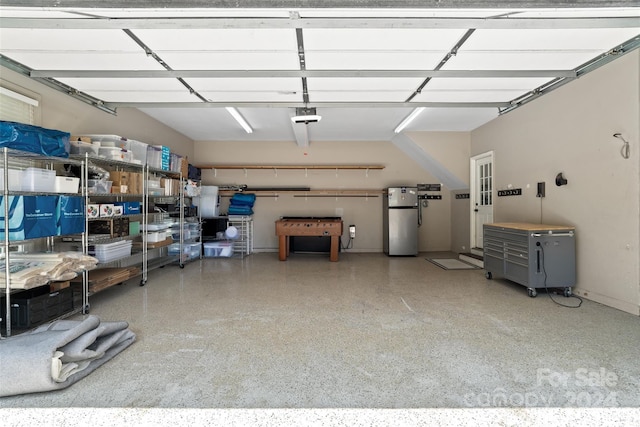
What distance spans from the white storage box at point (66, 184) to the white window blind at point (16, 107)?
0.77 meters

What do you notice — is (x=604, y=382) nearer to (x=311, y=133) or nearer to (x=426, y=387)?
(x=426, y=387)

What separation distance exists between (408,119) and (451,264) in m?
2.78

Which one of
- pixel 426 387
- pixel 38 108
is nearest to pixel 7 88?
pixel 38 108

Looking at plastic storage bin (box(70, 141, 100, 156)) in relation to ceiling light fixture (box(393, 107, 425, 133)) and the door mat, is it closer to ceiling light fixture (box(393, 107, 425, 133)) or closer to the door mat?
ceiling light fixture (box(393, 107, 425, 133))

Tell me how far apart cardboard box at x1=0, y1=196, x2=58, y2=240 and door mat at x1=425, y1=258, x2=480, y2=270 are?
17.8ft

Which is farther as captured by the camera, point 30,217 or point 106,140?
point 106,140

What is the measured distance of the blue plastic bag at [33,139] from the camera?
2490 millimetres

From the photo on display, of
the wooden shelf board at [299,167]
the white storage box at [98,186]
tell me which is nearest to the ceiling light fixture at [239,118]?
the wooden shelf board at [299,167]

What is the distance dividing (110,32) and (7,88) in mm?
1501

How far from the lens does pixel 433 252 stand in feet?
23.4

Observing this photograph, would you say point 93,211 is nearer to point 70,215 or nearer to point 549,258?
point 70,215

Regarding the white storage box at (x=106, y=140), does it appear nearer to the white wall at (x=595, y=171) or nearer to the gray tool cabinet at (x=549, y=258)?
the gray tool cabinet at (x=549, y=258)

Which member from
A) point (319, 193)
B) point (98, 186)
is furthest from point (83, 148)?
point (319, 193)

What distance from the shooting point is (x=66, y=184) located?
298 cm
